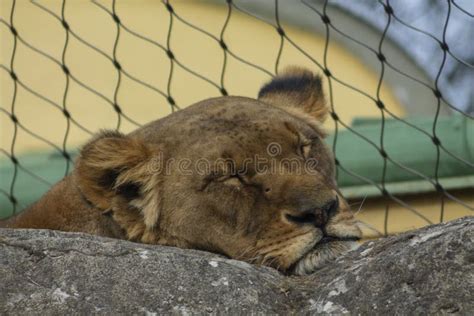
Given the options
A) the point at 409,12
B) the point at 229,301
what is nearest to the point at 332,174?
the point at 229,301

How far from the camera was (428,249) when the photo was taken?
3.38 metres

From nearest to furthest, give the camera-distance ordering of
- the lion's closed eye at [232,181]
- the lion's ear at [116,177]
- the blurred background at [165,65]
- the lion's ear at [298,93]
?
1. the lion's closed eye at [232,181]
2. the lion's ear at [116,177]
3. the lion's ear at [298,93]
4. the blurred background at [165,65]

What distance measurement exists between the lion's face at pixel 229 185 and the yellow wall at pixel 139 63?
3330 millimetres

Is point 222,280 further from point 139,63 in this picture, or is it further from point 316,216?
point 139,63

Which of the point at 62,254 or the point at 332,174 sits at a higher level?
the point at 332,174

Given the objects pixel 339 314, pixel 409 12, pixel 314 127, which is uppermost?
pixel 409 12

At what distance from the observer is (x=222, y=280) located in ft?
11.6

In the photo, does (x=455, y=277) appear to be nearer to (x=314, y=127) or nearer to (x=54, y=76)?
(x=314, y=127)

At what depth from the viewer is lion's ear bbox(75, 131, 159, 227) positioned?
4.45 metres

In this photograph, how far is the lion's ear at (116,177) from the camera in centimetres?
445

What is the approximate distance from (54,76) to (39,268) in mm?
4827

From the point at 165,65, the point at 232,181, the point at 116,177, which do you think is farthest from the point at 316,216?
the point at 165,65

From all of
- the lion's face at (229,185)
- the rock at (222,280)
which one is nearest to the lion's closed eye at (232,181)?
the lion's face at (229,185)

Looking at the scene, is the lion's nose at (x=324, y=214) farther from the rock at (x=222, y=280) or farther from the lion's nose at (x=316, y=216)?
the rock at (x=222, y=280)
